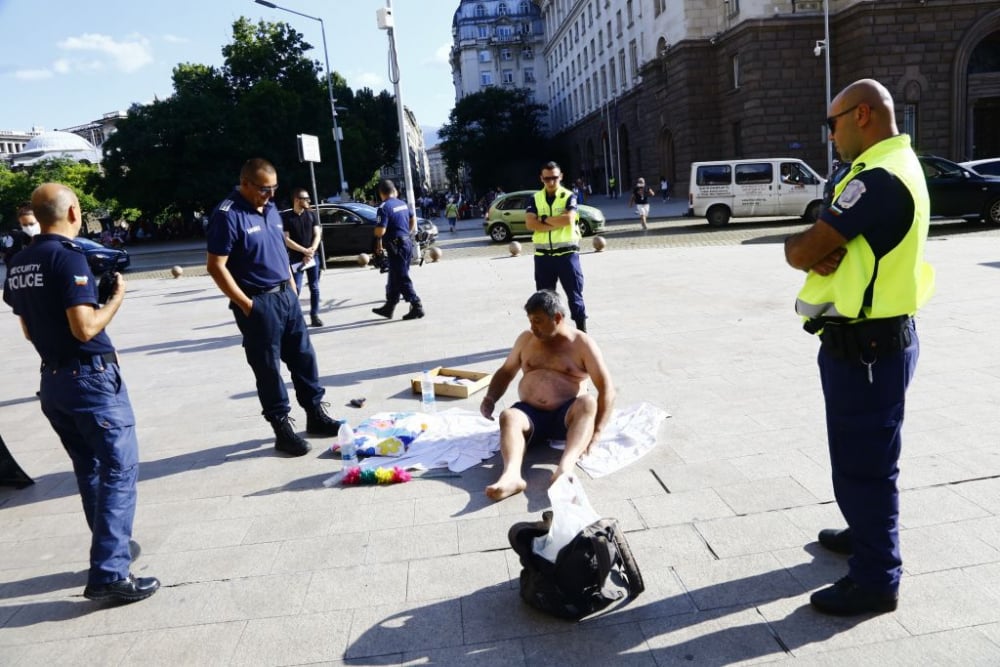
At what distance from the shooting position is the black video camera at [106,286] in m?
3.40

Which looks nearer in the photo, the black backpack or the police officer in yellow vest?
the black backpack

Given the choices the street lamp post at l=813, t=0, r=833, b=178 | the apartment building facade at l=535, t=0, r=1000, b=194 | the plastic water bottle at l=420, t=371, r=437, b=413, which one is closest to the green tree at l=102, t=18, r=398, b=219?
the apartment building facade at l=535, t=0, r=1000, b=194

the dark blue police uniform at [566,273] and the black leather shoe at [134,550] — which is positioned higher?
the dark blue police uniform at [566,273]

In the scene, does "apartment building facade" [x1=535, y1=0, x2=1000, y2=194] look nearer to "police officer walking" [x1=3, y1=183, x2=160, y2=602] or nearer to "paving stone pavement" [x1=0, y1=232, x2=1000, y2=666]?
"paving stone pavement" [x1=0, y1=232, x2=1000, y2=666]

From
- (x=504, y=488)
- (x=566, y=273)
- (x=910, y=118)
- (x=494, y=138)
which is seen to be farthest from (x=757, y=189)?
(x=494, y=138)

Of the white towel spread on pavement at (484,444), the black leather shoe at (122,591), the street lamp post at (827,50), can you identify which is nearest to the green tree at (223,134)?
the street lamp post at (827,50)

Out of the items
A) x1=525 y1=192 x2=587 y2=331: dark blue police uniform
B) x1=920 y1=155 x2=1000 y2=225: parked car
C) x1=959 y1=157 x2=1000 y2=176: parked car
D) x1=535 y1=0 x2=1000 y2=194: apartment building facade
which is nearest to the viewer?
x1=525 y1=192 x2=587 y2=331: dark blue police uniform

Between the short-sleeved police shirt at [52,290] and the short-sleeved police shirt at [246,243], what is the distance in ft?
4.87

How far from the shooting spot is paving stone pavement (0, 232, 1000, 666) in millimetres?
2816

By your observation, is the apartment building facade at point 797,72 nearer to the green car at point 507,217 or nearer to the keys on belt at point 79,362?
the green car at point 507,217

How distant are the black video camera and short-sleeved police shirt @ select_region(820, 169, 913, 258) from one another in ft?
10.1

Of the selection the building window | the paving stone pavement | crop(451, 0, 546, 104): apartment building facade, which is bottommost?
the paving stone pavement

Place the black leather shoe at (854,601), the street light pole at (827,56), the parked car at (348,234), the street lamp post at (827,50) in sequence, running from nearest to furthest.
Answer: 1. the black leather shoe at (854,601)
2. the parked car at (348,234)
3. the street light pole at (827,56)
4. the street lamp post at (827,50)

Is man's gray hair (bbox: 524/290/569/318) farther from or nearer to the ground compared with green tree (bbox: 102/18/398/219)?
nearer to the ground
